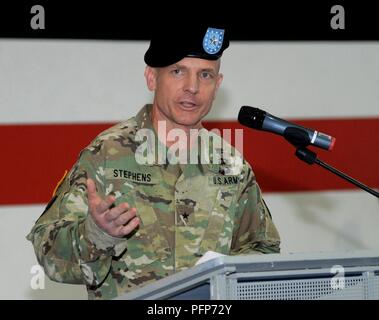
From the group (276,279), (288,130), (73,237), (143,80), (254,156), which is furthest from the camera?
(254,156)

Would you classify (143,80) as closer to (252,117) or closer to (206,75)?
(206,75)

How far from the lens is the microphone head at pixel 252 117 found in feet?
5.56

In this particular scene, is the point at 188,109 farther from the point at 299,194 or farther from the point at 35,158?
the point at 299,194

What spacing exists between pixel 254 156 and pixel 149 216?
0.84 m

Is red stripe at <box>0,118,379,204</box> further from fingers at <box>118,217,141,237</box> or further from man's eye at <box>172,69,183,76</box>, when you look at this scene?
fingers at <box>118,217,141,237</box>

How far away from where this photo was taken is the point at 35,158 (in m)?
2.68

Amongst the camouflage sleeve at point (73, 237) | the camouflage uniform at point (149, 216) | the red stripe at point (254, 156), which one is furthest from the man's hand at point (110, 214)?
the red stripe at point (254, 156)

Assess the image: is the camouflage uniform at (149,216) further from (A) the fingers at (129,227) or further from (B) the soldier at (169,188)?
(A) the fingers at (129,227)

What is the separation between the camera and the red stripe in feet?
8.75

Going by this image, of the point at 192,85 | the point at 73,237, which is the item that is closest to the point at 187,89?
the point at 192,85

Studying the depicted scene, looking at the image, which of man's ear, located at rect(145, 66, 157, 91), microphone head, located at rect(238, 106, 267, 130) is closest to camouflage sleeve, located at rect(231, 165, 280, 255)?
man's ear, located at rect(145, 66, 157, 91)

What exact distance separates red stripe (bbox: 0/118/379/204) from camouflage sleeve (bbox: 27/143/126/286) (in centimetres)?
60

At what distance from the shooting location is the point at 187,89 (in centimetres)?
217

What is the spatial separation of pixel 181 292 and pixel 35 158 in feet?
4.22
